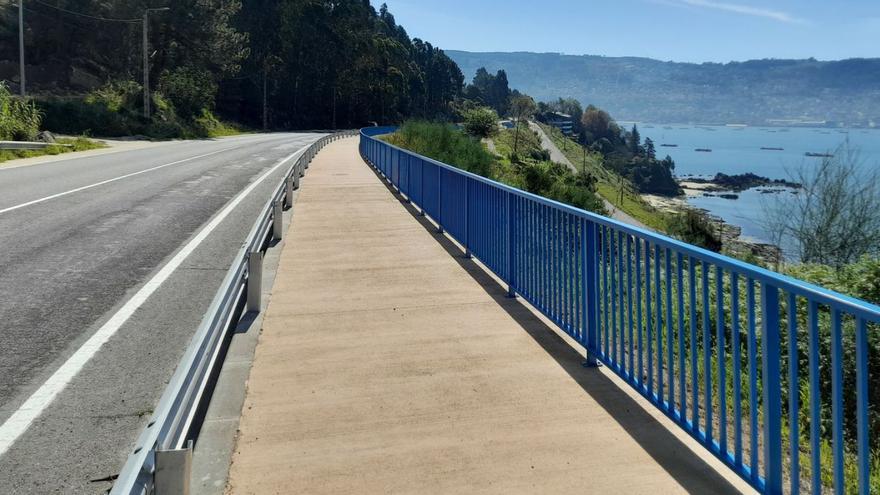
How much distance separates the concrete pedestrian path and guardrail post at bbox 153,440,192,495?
78 cm

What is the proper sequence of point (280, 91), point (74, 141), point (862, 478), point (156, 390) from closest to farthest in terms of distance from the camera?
point (862, 478), point (156, 390), point (74, 141), point (280, 91)

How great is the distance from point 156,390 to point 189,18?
60943 millimetres

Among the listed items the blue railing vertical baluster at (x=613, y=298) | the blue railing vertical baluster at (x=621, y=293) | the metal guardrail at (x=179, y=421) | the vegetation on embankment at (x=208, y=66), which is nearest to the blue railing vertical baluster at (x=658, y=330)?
the blue railing vertical baluster at (x=621, y=293)

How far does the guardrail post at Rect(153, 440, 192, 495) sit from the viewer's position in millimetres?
2631

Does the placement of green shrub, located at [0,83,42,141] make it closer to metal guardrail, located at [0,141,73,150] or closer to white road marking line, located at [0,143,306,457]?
metal guardrail, located at [0,141,73,150]

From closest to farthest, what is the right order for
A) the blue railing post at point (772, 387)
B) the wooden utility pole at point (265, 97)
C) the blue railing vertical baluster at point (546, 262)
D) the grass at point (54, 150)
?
the blue railing post at point (772, 387) < the blue railing vertical baluster at point (546, 262) < the grass at point (54, 150) < the wooden utility pole at point (265, 97)

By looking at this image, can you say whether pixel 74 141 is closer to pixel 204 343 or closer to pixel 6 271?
pixel 6 271

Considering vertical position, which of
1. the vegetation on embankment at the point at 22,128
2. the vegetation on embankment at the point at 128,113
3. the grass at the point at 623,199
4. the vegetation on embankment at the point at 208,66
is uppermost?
the vegetation on embankment at the point at 208,66

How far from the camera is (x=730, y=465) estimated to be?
3.39 metres

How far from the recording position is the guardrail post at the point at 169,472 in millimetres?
2631

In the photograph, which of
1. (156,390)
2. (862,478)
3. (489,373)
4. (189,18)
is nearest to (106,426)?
(156,390)

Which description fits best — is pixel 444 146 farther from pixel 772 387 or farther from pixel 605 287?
pixel 772 387

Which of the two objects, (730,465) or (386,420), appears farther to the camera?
(386,420)

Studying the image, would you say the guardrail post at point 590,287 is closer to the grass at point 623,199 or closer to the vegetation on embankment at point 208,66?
the vegetation on embankment at point 208,66
